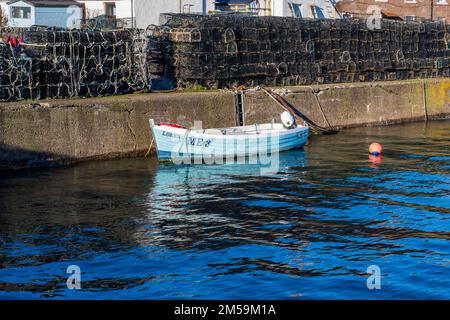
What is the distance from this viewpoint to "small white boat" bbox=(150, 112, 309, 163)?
21719mm

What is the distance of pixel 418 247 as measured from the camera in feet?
45.8

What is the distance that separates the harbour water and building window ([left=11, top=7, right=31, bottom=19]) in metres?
28.5

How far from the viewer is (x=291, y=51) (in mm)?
28891

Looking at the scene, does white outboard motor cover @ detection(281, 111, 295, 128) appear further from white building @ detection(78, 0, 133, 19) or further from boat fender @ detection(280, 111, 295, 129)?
white building @ detection(78, 0, 133, 19)

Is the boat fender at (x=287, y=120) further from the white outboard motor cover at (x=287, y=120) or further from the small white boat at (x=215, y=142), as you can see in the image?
the small white boat at (x=215, y=142)

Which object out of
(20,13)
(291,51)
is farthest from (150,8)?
(291,51)

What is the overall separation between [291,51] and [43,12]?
23186 millimetres

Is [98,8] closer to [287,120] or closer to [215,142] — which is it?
[287,120]

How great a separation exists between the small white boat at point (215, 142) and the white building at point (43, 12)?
25511 millimetres

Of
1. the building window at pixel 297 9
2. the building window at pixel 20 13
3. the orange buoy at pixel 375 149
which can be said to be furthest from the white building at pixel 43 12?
Result: the orange buoy at pixel 375 149

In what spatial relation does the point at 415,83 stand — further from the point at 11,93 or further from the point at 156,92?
the point at 11,93

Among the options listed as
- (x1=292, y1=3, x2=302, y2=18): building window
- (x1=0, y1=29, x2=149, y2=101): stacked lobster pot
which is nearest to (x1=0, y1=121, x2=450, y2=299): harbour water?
(x1=0, y1=29, x2=149, y2=101): stacked lobster pot

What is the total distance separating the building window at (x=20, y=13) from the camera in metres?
47.9
